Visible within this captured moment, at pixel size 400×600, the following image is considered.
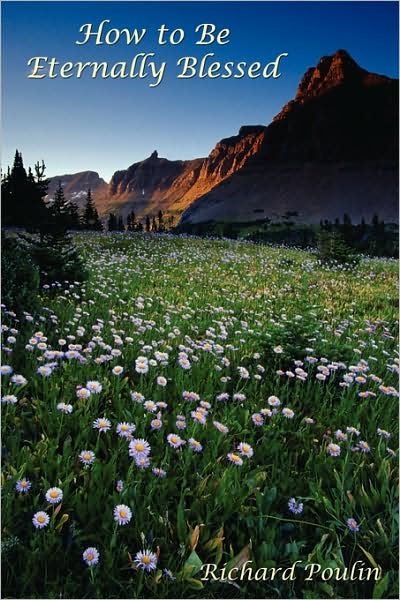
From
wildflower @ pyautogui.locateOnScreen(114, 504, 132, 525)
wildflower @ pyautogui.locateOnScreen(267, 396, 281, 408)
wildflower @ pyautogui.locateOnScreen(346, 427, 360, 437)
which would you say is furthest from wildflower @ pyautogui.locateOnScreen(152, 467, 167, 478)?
wildflower @ pyautogui.locateOnScreen(346, 427, 360, 437)

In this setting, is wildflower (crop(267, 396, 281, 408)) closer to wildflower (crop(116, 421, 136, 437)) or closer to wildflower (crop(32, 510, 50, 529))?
wildflower (crop(116, 421, 136, 437))

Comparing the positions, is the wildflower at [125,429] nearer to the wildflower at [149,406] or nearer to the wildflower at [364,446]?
the wildflower at [149,406]

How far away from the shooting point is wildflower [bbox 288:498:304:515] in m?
2.25

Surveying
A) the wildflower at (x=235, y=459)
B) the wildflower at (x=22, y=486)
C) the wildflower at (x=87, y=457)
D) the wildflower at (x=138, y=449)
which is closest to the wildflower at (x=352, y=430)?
the wildflower at (x=235, y=459)

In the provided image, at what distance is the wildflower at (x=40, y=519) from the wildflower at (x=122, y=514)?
0.36 meters

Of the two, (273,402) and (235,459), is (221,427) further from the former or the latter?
(273,402)

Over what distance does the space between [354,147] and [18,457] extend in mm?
173637

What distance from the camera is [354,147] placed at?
5925 inches

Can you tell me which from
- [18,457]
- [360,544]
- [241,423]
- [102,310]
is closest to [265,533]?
[360,544]

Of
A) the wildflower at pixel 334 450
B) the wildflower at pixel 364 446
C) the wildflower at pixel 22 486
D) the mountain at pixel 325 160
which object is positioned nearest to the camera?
the wildflower at pixel 22 486

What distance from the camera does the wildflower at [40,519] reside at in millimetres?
1905

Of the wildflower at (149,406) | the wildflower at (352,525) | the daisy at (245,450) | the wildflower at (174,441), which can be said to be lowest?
the wildflower at (352,525)

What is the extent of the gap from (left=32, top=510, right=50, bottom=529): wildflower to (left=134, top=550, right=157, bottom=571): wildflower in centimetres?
52

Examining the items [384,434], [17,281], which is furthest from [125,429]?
[17,281]
